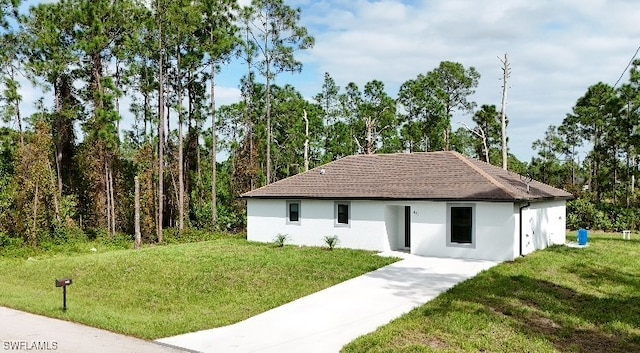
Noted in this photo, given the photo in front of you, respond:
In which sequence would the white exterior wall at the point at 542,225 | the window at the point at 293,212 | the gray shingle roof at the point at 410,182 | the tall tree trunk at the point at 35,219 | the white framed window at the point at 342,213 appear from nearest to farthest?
the white exterior wall at the point at 542,225
the gray shingle roof at the point at 410,182
the white framed window at the point at 342,213
the window at the point at 293,212
the tall tree trunk at the point at 35,219

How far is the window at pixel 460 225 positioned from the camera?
15570mm

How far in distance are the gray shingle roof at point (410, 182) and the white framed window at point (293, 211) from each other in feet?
1.45

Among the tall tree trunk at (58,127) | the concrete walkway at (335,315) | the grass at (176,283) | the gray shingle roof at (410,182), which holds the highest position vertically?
the tall tree trunk at (58,127)

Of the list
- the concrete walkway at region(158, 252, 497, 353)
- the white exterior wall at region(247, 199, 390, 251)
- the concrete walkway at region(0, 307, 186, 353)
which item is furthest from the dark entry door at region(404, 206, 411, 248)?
the concrete walkway at region(0, 307, 186, 353)

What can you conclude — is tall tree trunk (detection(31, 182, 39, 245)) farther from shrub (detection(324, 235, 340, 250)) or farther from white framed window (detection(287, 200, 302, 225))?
shrub (detection(324, 235, 340, 250))

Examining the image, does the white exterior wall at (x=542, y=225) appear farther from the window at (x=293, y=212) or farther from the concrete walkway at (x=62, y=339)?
the concrete walkway at (x=62, y=339)

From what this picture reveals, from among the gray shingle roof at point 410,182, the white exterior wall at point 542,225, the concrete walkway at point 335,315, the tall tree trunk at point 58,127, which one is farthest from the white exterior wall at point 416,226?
the tall tree trunk at point 58,127

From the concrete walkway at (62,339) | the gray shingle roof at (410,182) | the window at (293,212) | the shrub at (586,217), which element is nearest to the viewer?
the concrete walkway at (62,339)

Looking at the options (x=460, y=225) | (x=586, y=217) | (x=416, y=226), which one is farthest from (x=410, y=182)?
(x=586, y=217)

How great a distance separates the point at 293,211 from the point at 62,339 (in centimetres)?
1205

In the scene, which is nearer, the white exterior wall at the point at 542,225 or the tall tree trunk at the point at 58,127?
the white exterior wall at the point at 542,225

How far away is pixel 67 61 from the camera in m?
25.8

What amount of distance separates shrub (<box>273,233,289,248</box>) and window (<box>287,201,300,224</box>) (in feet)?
2.10

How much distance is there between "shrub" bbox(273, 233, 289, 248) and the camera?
61.8 feet
